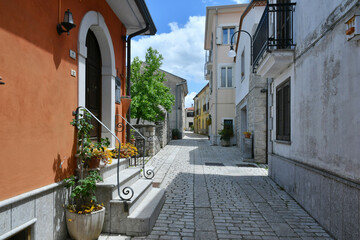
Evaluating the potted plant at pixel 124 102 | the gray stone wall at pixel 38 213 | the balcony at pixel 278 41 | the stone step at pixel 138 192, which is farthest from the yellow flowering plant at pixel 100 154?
the balcony at pixel 278 41

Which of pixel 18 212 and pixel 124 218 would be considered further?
pixel 124 218

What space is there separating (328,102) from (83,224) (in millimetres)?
3709

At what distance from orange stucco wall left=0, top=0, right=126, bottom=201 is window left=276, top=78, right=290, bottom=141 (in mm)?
4651

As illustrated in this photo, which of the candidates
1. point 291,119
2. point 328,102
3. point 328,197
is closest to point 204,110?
point 291,119

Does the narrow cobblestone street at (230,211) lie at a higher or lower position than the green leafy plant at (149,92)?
lower

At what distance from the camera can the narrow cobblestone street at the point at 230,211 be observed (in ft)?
11.4

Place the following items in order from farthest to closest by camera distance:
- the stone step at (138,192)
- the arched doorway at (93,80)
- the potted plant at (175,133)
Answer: the potted plant at (175,133) → the arched doorway at (93,80) → the stone step at (138,192)

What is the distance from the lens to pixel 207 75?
77.2 ft

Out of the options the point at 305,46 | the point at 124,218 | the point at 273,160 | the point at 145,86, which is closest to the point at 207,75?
the point at 145,86

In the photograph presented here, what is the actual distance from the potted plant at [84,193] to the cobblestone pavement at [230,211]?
0.78 m

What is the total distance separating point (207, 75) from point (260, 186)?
18481 mm

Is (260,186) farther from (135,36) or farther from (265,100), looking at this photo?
(135,36)

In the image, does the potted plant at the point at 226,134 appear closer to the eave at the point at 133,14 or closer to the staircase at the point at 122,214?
the eave at the point at 133,14

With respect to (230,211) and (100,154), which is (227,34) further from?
(100,154)
